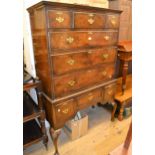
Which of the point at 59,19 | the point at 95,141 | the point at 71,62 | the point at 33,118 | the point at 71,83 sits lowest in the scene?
the point at 95,141

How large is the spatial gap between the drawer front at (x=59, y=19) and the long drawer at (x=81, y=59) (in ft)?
0.89

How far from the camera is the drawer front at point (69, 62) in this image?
137cm

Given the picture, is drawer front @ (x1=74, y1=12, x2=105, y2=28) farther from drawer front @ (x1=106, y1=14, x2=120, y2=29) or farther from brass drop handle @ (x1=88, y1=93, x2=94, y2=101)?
brass drop handle @ (x1=88, y1=93, x2=94, y2=101)

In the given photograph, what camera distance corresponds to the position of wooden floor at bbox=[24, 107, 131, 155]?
1.79 m

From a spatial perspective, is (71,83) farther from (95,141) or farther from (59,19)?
(95,141)

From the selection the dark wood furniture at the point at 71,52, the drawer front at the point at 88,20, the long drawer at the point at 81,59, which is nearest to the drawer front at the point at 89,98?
the dark wood furniture at the point at 71,52

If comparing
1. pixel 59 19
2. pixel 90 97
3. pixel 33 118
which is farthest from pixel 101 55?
pixel 33 118

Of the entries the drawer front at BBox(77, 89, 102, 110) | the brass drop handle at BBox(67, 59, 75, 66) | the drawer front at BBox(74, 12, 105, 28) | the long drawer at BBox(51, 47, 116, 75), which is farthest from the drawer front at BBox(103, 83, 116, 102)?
the drawer front at BBox(74, 12, 105, 28)

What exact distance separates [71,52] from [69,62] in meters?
0.10

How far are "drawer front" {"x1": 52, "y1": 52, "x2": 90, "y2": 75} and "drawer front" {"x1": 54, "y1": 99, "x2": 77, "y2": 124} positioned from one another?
0.36 meters

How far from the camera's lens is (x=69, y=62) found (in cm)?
145

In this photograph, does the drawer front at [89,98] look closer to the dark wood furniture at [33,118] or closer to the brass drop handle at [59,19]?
the dark wood furniture at [33,118]
